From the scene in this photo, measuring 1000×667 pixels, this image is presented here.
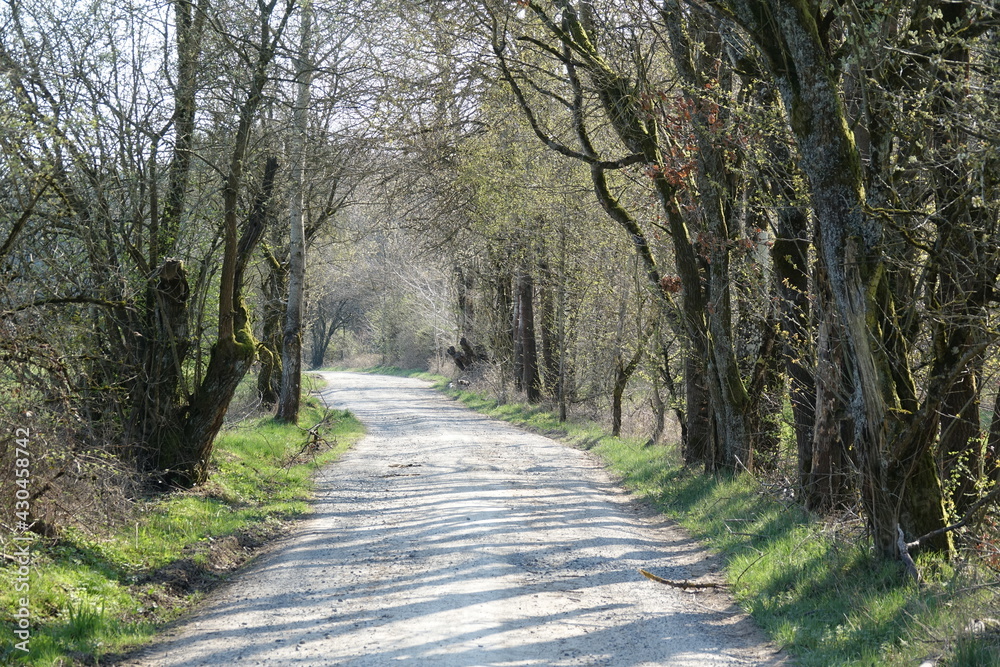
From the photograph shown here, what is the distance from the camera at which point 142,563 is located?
26.0ft

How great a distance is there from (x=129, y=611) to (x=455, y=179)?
45.1 ft

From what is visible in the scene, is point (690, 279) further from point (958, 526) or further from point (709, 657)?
point (709, 657)

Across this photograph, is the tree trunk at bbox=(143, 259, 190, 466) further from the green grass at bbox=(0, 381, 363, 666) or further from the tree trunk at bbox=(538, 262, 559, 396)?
the tree trunk at bbox=(538, 262, 559, 396)

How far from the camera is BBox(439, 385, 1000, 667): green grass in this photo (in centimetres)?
534

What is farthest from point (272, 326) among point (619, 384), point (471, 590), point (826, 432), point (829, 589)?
point (829, 589)

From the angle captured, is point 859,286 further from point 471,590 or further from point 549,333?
point 549,333

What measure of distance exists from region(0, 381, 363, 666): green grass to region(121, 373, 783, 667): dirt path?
342 millimetres

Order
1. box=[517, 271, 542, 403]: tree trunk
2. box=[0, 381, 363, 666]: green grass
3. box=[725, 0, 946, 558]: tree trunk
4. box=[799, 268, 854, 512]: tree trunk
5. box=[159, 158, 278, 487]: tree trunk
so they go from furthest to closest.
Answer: box=[517, 271, 542, 403]: tree trunk, box=[159, 158, 278, 487]: tree trunk, box=[799, 268, 854, 512]: tree trunk, box=[725, 0, 946, 558]: tree trunk, box=[0, 381, 363, 666]: green grass

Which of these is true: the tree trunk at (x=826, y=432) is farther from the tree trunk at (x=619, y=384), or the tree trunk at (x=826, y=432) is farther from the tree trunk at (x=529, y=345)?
the tree trunk at (x=529, y=345)

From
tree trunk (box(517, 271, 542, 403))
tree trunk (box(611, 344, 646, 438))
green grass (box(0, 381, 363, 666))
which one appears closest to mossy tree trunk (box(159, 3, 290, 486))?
green grass (box(0, 381, 363, 666))

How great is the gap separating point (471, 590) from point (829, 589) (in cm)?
283

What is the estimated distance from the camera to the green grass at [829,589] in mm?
5336

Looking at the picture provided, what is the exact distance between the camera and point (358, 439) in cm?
2027

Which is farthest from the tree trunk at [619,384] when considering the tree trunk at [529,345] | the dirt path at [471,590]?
the tree trunk at [529,345]
